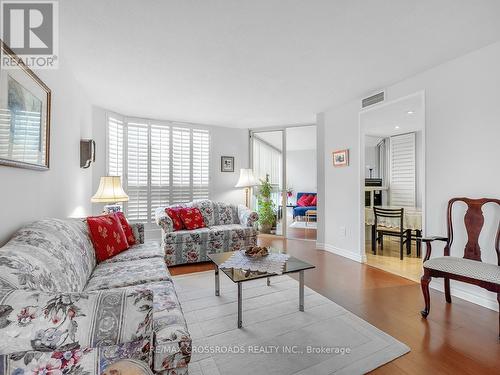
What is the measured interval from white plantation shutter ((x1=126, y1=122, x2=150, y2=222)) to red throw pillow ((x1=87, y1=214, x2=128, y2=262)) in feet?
6.52

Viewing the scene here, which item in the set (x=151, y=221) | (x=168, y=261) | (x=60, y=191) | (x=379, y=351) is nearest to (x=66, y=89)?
(x=60, y=191)

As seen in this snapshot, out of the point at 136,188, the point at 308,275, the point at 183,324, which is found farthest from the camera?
the point at 136,188

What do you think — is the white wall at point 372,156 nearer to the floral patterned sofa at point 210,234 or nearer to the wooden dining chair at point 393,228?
the wooden dining chair at point 393,228

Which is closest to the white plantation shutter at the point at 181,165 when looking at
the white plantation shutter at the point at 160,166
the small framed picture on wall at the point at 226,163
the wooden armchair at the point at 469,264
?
the white plantation shutter at the point at 160,166

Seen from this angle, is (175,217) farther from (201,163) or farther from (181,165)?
(201,163)

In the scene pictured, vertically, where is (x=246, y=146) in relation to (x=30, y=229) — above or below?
above

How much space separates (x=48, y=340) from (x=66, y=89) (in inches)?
106

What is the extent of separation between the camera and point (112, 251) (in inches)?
96.3

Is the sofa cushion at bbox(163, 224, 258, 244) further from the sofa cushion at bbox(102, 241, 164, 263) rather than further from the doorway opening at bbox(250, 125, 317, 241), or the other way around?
the doorway opening at bbox(250, 125, 317, 241)

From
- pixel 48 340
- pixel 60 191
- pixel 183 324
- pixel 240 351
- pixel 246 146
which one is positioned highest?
pixel 246 146

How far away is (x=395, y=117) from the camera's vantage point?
4293 mm

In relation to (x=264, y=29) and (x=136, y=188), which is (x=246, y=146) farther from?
(x=264, y=29)

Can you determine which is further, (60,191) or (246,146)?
(246,146)
